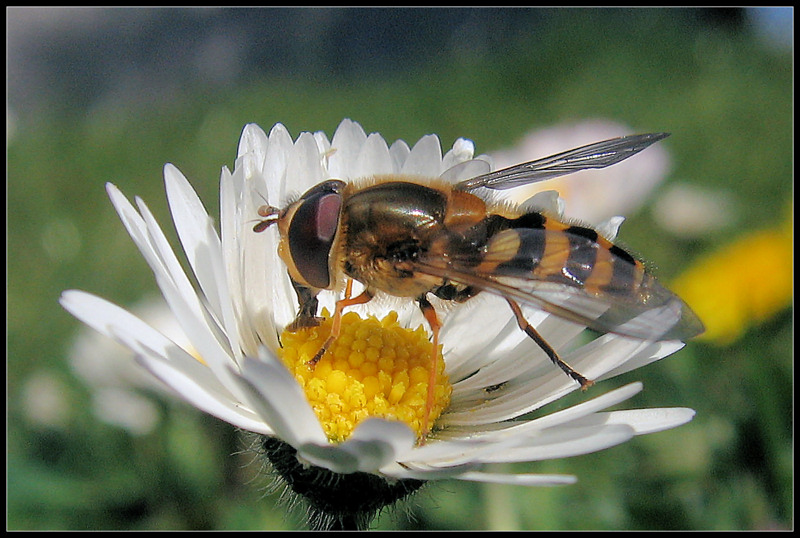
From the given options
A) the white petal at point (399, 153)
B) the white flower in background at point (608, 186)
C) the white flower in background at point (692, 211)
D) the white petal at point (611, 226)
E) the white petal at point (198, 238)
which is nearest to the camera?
the white petal at point (198, 238)

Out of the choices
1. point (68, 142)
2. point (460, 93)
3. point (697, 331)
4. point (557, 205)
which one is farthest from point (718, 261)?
point (68, 142)

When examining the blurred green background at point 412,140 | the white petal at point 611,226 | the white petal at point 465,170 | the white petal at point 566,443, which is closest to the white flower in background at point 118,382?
the blurred green background at point 412,140

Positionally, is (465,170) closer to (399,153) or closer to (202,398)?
(399,153)

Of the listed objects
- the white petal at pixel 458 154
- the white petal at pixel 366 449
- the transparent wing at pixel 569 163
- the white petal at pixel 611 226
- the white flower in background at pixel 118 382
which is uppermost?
the white petal at pixel 458 154

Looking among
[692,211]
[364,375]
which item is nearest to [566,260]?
[364,375]

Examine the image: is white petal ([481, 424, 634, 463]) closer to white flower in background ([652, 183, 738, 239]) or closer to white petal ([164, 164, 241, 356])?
white petal ([164, 164, 241, 356])

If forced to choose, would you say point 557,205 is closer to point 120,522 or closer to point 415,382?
point 415,382

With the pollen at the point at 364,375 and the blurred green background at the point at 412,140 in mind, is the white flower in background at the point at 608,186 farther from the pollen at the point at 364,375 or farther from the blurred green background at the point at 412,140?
the pollen at the point at 364,375

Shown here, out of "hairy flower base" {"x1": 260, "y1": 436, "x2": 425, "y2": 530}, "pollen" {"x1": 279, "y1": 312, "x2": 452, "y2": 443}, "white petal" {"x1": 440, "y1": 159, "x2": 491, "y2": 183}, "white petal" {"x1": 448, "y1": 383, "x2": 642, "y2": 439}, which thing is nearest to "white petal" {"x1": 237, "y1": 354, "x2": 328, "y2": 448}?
"hairy flower base" {"x1": 260, "y1": 436, "x2": 425, "y2": 530}
